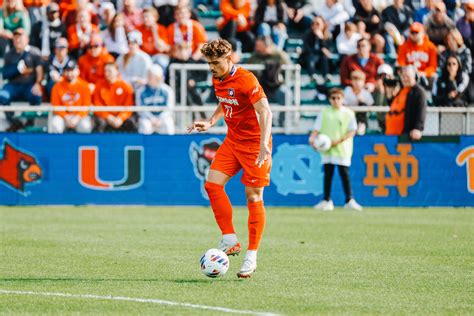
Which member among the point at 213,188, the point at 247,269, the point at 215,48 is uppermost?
the point at 215,48

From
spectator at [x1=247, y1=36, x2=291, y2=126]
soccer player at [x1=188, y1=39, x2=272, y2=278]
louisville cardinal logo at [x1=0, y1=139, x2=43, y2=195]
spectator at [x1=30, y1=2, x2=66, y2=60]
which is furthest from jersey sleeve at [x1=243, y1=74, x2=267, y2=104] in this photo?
spectator at [x1=30, y1=2, x2=66, y2=60]

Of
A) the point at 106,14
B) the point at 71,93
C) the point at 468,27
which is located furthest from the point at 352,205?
the point at 106,14

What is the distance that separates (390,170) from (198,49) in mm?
4810

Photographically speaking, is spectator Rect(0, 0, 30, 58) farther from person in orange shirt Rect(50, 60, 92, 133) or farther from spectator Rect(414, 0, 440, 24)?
spectator Rect(414, 0, 440, 24)

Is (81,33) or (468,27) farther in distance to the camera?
(468,27)

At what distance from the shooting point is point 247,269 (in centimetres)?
1007

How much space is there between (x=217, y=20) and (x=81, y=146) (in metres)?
6.20

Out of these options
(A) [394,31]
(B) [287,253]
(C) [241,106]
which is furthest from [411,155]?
(C) [241,106]

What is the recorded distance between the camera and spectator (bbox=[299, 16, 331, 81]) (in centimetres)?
2309

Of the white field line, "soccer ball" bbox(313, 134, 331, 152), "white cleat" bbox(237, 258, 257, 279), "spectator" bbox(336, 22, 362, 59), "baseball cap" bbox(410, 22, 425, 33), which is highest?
"baseball cap" bbox(410, 22, 425, 33)

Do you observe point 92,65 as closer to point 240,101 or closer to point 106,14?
point 106,14

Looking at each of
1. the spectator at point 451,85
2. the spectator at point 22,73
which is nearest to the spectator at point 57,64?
the spectator at point 22,73

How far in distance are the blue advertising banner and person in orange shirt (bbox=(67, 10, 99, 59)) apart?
3406 millimetres

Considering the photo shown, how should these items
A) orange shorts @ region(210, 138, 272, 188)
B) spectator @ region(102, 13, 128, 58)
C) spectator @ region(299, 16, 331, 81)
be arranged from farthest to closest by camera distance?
spectator @ region(299, 16, 331, 81) → spectator @ region(102, 13, 128, 58) → orange shorts @ region(210, 138, 272, 188)
